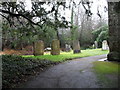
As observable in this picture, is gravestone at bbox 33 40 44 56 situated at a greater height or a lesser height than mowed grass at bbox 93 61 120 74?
greater

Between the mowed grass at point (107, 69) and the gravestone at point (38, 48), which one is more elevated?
the gravestone at point (38, 48)

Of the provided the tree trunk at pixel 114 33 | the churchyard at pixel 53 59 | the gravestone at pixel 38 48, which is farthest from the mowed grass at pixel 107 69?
the gravestone at pixel 38 48

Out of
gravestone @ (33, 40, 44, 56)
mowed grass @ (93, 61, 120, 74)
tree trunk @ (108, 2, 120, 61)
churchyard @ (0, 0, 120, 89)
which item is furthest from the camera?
gravestone @ (33, 40, 44, 56)

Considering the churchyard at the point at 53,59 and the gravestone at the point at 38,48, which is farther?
the gravestone at the point at 38,48

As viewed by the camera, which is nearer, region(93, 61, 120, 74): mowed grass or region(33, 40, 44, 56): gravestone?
region(93, 61, 120, 74): mowed grass

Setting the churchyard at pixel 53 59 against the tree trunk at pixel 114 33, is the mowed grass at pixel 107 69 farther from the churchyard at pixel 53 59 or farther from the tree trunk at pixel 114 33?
the tree trunk at pixel 114 33


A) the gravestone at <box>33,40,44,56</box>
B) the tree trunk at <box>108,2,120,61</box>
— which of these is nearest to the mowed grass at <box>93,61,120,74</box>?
the tree trunk at <box>108,2,120,61</box>

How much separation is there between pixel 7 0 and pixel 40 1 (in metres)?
1.76

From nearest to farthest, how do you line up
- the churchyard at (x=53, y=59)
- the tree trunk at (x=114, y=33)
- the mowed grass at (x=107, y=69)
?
the churchyard at (x=53, y=59)
the mowed grass at (x=107, y=69)
the tree trunk at (x=114, y=33)

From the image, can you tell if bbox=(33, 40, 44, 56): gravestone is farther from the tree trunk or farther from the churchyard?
the tree trunk

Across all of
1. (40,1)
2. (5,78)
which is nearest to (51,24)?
(40,1)

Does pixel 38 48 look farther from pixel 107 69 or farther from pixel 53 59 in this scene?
pixel 107 69

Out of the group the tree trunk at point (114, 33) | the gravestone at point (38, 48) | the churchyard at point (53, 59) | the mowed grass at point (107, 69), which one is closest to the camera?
the churchyard at point (53, 59)

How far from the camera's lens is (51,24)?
901 centimetres
